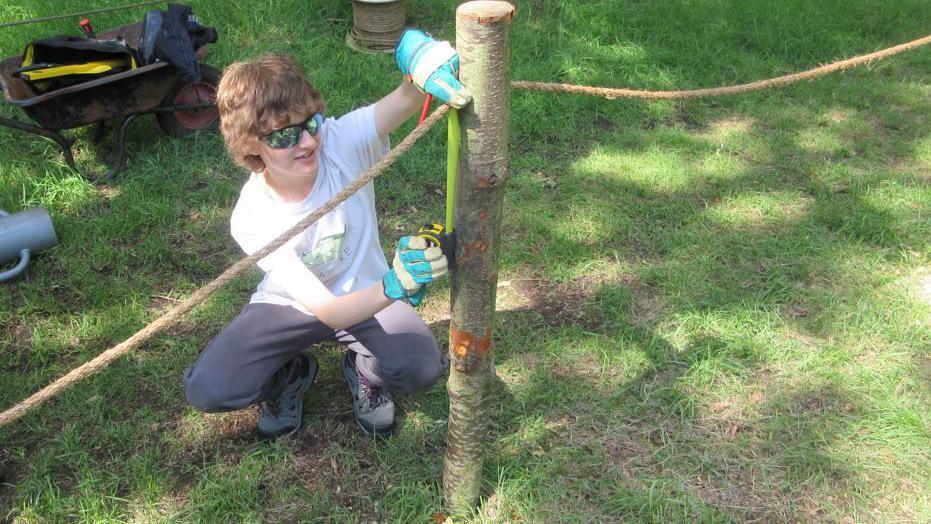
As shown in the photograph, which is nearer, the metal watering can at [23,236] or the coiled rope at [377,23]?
the metal watering can at [23,236]

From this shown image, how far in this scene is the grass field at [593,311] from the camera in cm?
239

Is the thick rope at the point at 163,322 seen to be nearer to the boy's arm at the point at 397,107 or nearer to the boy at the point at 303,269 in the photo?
the boy at the point at 303,269

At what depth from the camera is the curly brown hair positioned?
81.4 inches

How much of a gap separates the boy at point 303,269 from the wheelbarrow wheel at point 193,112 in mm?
2075

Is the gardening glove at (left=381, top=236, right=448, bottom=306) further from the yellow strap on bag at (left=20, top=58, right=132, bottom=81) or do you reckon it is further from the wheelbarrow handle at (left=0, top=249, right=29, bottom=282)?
the yellow strap on bag at (left=20, top=58, right=132, bottom=81)

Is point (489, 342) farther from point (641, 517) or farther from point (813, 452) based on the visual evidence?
point (813, 452)

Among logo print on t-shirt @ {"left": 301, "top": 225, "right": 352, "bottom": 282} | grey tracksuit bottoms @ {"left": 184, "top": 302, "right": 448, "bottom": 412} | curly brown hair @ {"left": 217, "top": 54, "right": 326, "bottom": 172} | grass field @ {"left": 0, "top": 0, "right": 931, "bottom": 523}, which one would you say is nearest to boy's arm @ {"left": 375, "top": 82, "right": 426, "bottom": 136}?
curly brown hair @ {"left": 217, "top": 54, "right": 326, "bottom": 172}

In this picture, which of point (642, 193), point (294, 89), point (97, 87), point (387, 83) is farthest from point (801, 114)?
point (97, 87)

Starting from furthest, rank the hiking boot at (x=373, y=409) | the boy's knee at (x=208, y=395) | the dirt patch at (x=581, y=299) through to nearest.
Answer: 1. the dirt patch at (x=581, y=299)
2. the hiking boot at (x=373, y=409)
3. the boy's knee at (x=208, y=395)

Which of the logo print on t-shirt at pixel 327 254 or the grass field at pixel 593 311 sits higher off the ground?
the logo print on t-shirt at pixel 327 254

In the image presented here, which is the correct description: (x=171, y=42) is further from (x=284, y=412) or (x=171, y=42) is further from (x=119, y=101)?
(x=284, y=412)

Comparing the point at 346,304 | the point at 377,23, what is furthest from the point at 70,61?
the point at 346,304

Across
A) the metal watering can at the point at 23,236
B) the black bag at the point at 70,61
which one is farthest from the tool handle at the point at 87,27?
the metal watering can at the point at 23,236

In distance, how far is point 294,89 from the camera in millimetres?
2094
